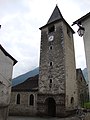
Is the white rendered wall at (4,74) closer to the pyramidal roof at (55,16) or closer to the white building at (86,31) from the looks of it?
Answer: the white building at (86,31)

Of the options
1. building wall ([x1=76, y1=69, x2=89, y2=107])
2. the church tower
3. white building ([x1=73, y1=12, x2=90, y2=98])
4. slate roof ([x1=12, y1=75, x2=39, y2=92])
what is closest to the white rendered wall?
white building ([x1=73, y1=12, x2=90, y2=98])

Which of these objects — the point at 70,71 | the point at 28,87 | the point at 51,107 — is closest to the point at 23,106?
the point at 28,87

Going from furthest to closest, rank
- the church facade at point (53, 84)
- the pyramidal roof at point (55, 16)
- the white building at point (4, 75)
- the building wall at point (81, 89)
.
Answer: the pyramidal roof at point (55, 16)
the building wall at point (81, 89)
the church facade at point (53, 84)
the white building at point (4, 75)

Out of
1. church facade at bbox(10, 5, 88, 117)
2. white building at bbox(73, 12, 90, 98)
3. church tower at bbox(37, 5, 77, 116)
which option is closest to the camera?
white building at bbox(73, 12, 90, 98)

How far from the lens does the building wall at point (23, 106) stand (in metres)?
21.1

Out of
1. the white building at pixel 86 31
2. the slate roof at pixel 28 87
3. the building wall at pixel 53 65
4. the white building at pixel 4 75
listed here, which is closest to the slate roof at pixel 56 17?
Result: the building wall at pixel 53 65

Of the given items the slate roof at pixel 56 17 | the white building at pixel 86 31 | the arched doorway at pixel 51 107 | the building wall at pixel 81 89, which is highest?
the slate roof at pixel 56 17

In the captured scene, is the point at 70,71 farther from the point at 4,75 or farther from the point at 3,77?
the point at 3,77

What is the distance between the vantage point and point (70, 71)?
22609mm

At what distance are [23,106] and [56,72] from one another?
22.8 ft

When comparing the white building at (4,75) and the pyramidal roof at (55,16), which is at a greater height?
the pyramidal roof at (55,16)

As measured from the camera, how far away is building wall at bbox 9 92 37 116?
21094mm

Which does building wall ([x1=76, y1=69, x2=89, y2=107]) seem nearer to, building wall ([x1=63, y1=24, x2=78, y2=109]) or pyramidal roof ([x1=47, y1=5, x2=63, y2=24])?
building wall ([x1=63, y1=24, x2=78, y2=109])

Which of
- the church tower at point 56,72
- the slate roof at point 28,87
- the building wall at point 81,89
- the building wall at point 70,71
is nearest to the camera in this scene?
the church tower at point 56,72
